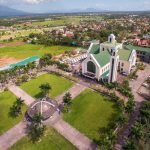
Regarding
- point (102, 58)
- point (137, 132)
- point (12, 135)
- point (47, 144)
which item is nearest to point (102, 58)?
point (102, 58)

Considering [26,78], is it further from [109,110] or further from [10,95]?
[109,110]

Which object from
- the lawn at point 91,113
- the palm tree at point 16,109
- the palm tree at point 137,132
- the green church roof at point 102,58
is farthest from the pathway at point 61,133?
the green church roof at point 102,58

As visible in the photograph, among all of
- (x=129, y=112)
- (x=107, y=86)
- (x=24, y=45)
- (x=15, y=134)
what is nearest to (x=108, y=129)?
(x=129, y=112)

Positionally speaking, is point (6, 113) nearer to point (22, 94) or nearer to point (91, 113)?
point (22, 94)

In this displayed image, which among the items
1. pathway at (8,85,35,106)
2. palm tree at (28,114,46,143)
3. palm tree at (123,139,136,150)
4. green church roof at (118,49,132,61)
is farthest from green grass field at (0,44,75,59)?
palm tree at (123,139,136,150)

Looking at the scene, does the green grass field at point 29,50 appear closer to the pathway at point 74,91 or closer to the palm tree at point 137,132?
the pathway at point 74,91

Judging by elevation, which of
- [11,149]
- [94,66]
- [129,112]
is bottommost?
[11,149]
